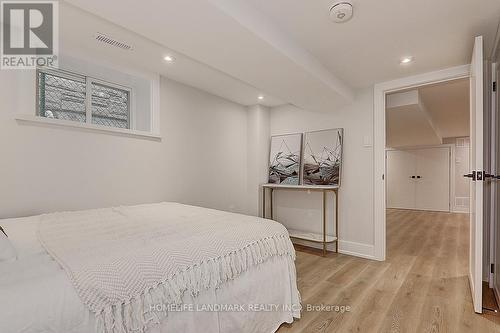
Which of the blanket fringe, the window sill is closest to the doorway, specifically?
the blanket fringe

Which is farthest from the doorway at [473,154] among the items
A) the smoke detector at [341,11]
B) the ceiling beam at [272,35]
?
the smoke detector at [341,11]

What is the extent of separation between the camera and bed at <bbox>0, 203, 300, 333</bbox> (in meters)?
0.77

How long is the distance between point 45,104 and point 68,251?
6.22 ft

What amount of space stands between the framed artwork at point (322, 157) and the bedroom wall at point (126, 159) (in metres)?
0.99

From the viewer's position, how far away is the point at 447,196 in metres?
6.91

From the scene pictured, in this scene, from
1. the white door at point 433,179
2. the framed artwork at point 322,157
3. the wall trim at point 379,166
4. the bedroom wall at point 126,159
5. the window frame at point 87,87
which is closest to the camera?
the bedroom wall at point 126,159

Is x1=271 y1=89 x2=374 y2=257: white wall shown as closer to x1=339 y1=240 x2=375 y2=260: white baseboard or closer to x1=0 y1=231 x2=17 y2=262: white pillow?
x1=339 y1=240 x2=375 y2=260: white baseboard

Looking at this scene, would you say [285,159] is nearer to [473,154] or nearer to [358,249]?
[358,249]

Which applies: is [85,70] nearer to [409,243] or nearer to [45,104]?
[45,104]

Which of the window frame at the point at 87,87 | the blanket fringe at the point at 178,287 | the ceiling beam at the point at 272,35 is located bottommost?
the blanket fringe at the point at 178,287

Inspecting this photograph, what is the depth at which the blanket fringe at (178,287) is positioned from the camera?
90 centimetres

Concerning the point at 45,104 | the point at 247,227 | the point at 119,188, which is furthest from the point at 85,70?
the point at 247,227

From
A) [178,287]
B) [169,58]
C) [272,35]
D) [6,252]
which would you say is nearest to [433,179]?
[272,35]

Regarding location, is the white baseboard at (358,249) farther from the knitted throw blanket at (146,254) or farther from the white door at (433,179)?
the white door at (433,179)
